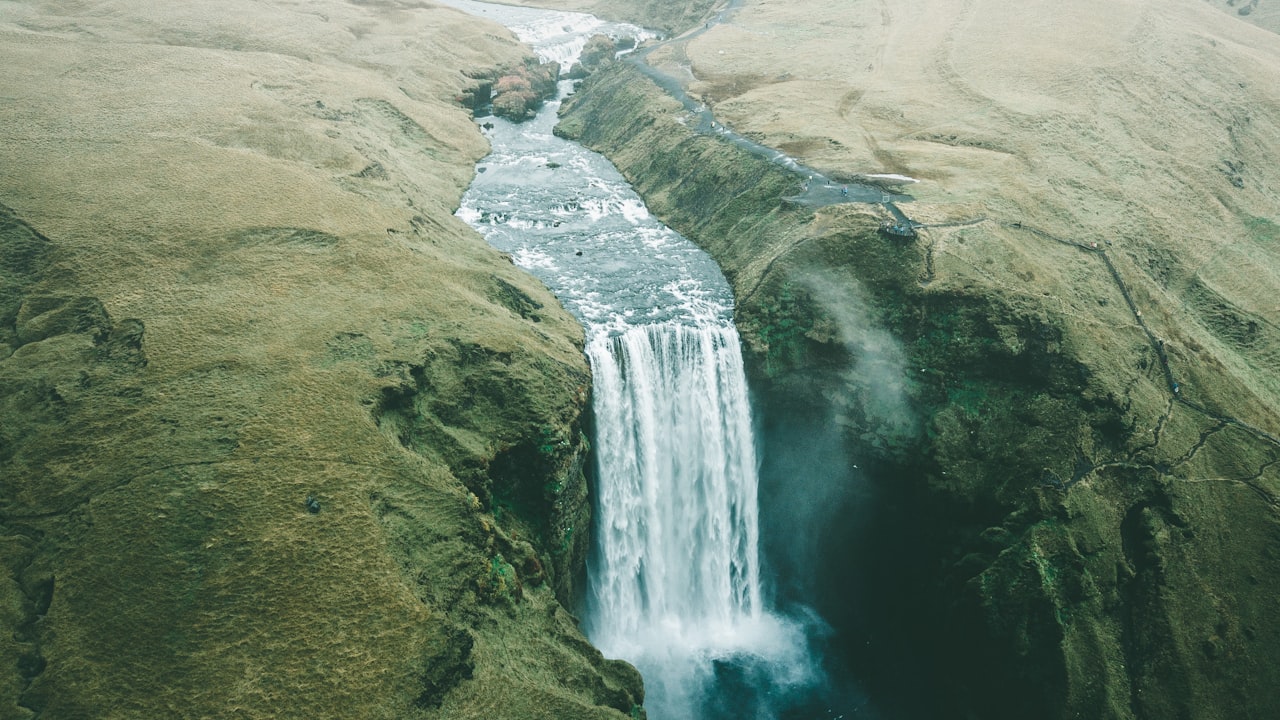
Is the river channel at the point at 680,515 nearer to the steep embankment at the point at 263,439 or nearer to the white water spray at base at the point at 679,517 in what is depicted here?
the white water spray at base at the point at 679,517

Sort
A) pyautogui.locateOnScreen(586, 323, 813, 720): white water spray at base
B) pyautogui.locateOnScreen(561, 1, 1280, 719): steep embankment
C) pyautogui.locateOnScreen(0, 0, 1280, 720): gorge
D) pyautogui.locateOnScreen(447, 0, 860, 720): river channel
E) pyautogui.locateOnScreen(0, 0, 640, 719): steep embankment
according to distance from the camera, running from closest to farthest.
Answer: pyautogui.locateOnScreen(0, 0, 640, 719): steep embankment → pyautogui.locateOnScreen(0, 0, 1280, 720): gorge → pyautogui.locateOnScreen(561, 1, 1280, 719): steep embankment → pyautogui.locateOnScreen(447, 0, 860, 720): river channel → pyautogui.locateOnScreen(586, 323, 813, 720): white water spray at base

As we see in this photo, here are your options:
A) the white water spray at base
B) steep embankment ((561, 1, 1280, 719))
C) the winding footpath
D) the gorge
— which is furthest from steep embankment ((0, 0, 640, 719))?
the winding footpath

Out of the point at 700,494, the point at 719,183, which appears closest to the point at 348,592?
the point at 700,494

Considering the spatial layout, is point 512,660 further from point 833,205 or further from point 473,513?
point 833,205

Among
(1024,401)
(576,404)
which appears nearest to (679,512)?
(576,404)

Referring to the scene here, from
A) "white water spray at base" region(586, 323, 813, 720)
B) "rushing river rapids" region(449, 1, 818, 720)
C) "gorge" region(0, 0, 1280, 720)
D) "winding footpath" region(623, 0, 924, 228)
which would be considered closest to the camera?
"gorge" region(0, 0, 1280, 720)

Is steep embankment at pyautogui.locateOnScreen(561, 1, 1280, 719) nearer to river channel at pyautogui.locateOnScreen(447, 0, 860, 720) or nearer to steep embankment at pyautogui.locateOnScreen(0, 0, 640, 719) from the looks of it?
river channel at pyautogui.locateOnScreen(447, 0, 860, 720)

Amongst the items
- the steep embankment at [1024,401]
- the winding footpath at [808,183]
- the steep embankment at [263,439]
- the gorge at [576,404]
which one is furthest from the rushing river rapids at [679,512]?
the winding footpath at [808,183]
